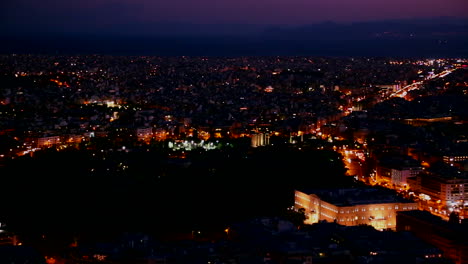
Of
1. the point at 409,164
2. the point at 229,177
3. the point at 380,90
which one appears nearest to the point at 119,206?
the point at 229,177

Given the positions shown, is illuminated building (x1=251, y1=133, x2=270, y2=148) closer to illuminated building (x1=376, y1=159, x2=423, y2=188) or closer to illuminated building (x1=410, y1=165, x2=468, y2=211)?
illuminated building (x1=376, y1=159, x2=423, y2=188)

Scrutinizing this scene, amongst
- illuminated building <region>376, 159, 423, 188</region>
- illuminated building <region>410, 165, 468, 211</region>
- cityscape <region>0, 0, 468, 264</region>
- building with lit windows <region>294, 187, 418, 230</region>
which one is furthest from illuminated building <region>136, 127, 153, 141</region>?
building with lit windows <region>294, 187, 418, 230</region>

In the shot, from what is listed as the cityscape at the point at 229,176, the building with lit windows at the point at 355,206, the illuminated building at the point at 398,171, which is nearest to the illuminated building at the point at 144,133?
the cityscape at the point at 229,176

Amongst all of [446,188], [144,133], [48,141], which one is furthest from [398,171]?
[48,141]

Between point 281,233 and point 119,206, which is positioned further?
point 119,206

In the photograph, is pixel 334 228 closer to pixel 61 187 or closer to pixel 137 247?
pixel 137 247

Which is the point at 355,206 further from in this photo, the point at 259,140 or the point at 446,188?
the point at 259,140

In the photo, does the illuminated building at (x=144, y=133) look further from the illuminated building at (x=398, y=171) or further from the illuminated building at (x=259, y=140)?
the illuminated building at (x=398, y=171)
